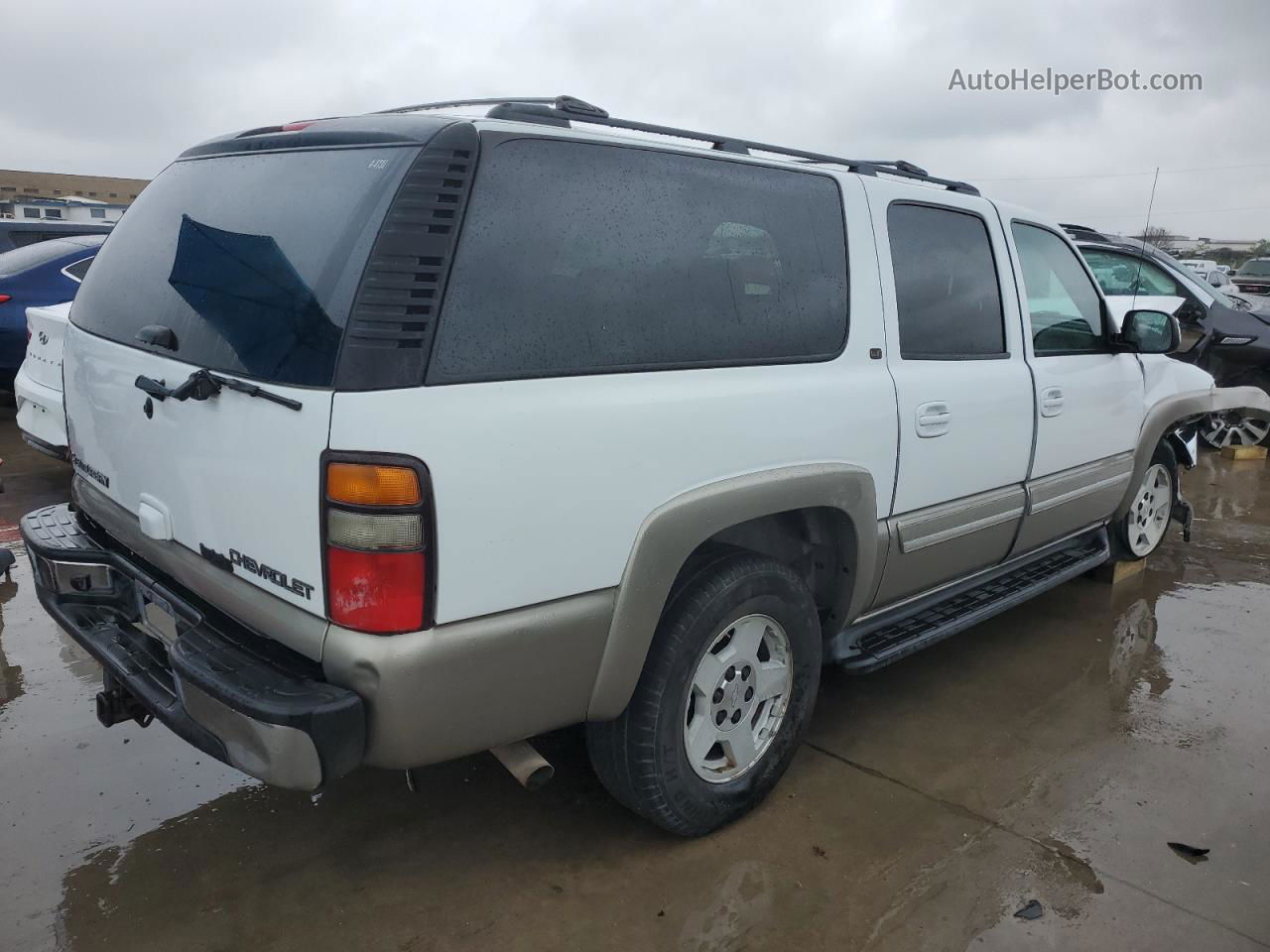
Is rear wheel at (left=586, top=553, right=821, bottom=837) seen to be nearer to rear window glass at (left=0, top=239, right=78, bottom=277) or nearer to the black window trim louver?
the black window trim louver

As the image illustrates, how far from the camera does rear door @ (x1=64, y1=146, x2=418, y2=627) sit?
2041 mm

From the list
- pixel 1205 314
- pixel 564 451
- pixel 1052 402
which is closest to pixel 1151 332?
pixel 1052 402

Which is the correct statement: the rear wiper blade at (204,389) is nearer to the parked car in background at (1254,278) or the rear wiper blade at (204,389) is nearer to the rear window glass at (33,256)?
the rear window glass at (33,256)

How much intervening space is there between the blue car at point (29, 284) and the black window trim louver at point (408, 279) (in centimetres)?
640

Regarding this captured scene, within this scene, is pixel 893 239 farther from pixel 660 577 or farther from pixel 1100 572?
pixel 1100 572

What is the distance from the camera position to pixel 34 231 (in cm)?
888

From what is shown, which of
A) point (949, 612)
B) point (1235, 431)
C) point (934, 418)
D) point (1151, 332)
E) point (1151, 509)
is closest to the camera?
point (934, 418)

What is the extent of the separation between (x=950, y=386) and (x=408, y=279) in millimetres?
2025

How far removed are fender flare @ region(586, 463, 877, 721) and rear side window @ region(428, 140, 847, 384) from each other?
350 mm

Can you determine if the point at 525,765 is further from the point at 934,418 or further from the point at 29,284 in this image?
the point at 29,284

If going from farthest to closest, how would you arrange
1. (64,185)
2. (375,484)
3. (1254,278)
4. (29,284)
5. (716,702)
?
(64,185)
(1254,278)
(29,284)
(716,702)
(375,484)

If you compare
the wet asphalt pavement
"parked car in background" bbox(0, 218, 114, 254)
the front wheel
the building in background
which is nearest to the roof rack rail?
the wet asphalt pavement

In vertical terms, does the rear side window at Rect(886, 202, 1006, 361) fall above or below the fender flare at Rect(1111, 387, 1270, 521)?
above

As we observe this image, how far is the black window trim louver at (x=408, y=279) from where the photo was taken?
196cm
